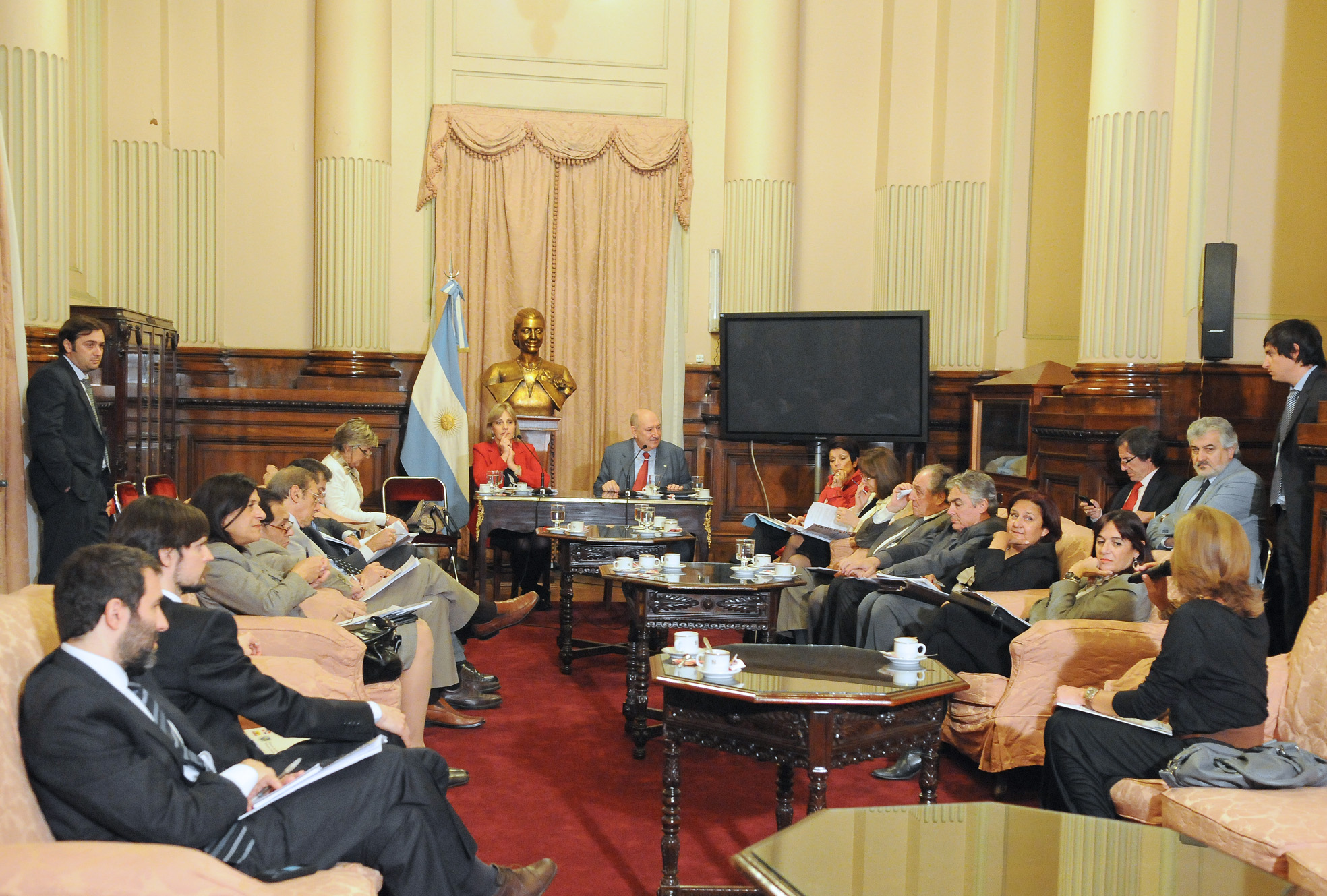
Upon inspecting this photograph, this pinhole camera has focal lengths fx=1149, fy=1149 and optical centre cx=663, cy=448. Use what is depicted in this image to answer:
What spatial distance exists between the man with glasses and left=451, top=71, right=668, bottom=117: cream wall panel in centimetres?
481

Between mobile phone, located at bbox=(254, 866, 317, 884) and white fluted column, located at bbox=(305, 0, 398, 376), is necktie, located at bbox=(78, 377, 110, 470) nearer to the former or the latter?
white fluted column, located at bbox=(305, 0, 398, 376)

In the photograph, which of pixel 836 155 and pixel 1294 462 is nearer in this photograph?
pixel 1294 462

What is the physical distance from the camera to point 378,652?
3.70 m

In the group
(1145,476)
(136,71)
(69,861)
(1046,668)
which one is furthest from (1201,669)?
(136,71)

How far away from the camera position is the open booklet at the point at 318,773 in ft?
7.46

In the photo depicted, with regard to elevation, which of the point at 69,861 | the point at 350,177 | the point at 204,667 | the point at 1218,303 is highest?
the point at 350,177

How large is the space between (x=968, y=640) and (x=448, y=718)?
6.79 feet

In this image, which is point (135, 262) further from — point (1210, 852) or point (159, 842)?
point (1210, 852)

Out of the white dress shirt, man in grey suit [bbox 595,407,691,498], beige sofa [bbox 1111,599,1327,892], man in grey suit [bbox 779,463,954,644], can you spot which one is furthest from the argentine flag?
the white dress shirt

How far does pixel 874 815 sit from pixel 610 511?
4284 mm

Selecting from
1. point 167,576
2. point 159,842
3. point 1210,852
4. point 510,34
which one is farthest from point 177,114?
point 1210,852

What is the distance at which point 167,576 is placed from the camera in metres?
2.54

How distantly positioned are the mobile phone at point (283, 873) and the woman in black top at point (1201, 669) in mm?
1959

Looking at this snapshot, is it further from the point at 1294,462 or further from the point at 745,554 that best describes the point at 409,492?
the point at 1294,462
